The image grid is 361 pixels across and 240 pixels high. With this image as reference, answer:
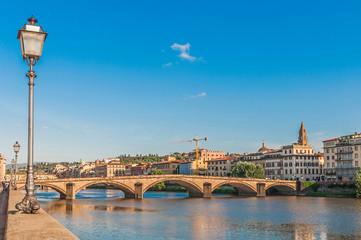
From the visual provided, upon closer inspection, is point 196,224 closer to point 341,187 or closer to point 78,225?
point 78,225

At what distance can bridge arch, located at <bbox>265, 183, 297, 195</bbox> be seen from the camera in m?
87.5

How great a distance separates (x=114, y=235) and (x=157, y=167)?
13056 centimetres

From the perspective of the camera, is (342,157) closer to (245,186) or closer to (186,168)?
(245,186)

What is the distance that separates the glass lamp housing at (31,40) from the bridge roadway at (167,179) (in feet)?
188

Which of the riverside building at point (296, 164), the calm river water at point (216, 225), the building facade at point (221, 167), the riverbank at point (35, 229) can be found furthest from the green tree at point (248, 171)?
the riverbank at point (35, 229)

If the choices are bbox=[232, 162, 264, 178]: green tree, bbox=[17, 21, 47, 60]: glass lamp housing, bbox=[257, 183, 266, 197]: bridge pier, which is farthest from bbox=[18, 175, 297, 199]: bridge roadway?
bbox=[17, 21, 47, 60]: glass lamp housing

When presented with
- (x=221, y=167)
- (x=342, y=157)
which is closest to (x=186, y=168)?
(x=221, y=167)

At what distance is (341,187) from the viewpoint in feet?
264

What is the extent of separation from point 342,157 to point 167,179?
4445 cm

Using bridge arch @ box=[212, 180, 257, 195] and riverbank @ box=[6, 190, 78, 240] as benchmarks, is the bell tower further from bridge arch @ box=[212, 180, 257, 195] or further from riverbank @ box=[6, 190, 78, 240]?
riverbank @ box=[6, 190, 78, 240]

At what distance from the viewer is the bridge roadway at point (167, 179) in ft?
227

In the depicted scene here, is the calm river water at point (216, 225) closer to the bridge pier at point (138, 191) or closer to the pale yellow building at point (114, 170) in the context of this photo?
the bridge pier at point (138, 191)

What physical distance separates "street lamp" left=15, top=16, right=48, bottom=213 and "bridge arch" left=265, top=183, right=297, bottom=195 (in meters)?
79.9

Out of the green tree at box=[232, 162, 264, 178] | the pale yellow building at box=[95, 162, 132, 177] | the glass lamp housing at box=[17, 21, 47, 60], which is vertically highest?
the glass lamp housing at box=[17, 21, 47, 60]
